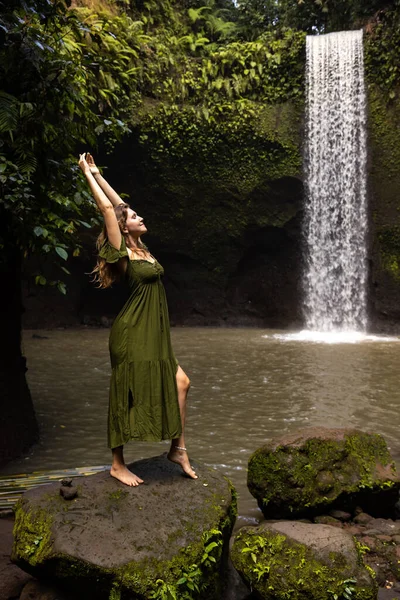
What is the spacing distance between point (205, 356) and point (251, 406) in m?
4.50

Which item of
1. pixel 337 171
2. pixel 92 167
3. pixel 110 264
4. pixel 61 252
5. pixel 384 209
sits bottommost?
pixel 110 264

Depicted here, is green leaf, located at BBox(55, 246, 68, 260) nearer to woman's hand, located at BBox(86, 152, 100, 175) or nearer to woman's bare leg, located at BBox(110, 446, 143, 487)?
woman's hand, located at BBox(86, 152, 100, 175)

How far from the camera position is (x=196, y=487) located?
11.9 ft

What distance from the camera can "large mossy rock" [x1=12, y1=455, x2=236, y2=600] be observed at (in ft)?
9.84

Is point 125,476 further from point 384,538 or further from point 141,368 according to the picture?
point 384,538

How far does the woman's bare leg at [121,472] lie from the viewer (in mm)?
3582

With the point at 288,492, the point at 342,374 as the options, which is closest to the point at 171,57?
the point at 342,374

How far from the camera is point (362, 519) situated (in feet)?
14.9

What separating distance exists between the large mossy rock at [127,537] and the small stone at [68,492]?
3 cm

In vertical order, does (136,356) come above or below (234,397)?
above

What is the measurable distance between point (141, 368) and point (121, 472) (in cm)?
63

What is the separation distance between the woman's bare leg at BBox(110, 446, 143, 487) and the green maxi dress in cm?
6

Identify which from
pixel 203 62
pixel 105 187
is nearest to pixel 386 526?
pixel 105 187

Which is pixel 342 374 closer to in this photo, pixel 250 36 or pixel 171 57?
pixel 171 57
